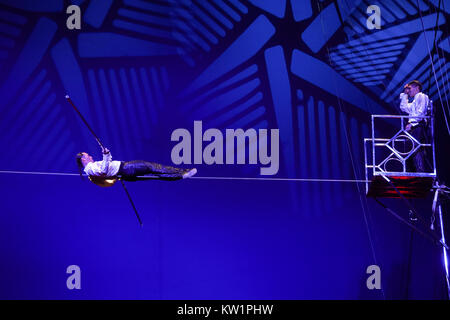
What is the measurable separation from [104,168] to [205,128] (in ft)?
5.36

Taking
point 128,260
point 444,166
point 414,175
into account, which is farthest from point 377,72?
point 128,260

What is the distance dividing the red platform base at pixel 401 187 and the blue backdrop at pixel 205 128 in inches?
26.6

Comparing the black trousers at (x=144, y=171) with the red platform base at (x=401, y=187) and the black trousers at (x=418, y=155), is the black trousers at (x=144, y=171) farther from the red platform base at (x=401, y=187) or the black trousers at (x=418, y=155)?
the black trousers at (x=418, y=155)

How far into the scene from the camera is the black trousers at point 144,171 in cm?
699

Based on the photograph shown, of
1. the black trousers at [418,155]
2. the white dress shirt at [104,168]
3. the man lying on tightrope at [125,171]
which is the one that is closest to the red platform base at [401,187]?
the black trousers at [418,155]

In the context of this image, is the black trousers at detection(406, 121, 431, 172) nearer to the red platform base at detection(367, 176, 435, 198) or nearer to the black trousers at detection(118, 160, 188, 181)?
the red platform base at detection(367, 176, 435, 198)

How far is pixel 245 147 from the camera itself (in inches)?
319

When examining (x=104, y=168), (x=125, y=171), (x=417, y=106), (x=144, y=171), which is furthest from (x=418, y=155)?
(x=104, y=168)

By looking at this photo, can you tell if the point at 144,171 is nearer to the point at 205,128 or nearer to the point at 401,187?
the point at 205,128

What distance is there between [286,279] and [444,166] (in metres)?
2.38

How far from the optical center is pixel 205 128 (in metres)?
8.09

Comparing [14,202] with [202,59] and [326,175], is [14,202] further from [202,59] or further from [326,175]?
[326,175]

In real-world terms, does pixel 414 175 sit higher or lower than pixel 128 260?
higher

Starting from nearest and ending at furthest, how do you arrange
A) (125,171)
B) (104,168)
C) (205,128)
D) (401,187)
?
(104,168) → (125,171) → (401,187) → (205,128)
